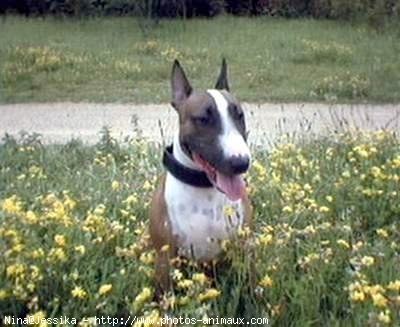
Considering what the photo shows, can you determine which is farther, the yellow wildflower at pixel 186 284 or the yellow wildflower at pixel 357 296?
the yellow wildflower at pixel 186 284

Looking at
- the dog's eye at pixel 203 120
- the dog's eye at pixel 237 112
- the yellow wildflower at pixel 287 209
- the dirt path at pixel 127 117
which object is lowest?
the dirt path at pixel 127 117

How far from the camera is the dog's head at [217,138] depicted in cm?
320

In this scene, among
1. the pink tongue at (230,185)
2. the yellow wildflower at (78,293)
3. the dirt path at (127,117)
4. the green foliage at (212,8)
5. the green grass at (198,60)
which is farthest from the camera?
the green foliage at (212,8)

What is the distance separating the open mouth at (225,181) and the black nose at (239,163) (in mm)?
77

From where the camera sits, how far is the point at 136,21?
57.9ft

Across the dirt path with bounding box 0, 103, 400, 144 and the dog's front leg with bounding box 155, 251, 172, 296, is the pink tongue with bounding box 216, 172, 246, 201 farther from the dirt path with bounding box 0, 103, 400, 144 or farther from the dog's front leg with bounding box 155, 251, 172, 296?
the dirt path with bounding box 0, 103, 400, 144

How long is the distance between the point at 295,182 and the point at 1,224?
70.8 inches

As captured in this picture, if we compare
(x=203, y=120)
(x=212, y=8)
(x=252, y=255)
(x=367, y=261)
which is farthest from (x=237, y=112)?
(x=212, y=8)

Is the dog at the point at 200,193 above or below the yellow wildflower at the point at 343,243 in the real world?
above

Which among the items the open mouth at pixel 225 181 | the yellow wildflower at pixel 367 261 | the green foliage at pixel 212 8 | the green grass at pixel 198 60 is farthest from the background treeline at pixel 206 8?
the yellow wildflower at pixel 367 261

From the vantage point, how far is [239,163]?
3152 millimetres

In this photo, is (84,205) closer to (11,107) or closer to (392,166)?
(392,166)

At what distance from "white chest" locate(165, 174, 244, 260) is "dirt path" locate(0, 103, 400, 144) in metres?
4.43

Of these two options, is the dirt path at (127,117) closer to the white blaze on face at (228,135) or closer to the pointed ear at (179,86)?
the pointed ear at (179,86)
